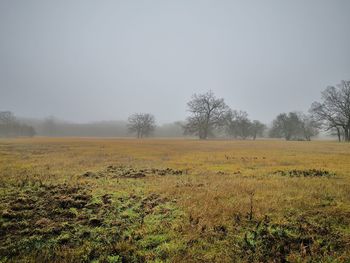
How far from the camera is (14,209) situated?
674cm

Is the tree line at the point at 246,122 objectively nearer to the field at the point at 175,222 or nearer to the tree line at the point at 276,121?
the tree line at the point at 276,121

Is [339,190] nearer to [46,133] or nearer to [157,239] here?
[157,239]

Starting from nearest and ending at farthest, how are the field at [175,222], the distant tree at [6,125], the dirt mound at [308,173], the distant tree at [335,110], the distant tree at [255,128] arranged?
1. the field at [175,222]
2. the dirt mound at [308,173]
3. the distant tree at [335,110]
4. the distant tree at [255,128]
5. the distant tree at [6,125]

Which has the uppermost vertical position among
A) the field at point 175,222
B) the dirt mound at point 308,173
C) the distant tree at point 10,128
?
the distant tree at point 10,128

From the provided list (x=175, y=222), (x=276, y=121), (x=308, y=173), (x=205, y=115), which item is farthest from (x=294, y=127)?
(x=175, y=222)

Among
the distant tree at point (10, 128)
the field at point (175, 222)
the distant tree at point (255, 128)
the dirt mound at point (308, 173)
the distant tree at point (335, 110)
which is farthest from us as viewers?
the distant tree at point (10, 128)

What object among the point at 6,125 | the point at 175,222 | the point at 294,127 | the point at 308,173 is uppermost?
the point at 294,127

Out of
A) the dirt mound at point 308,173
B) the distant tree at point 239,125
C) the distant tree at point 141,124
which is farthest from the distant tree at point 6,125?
the dirt mound at point 308,173

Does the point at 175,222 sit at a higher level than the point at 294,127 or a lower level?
lower

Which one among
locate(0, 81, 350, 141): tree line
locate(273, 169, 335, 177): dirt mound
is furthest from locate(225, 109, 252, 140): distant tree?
locate(273, 169, 335, 177): dirt mound

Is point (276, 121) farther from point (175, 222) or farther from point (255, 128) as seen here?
point (175, 222)

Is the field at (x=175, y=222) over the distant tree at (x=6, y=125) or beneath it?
beneath

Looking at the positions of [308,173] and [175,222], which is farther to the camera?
[308,173]

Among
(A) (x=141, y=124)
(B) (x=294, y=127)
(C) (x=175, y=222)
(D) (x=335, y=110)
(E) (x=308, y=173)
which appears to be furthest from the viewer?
(A) (x=141, y=124)
